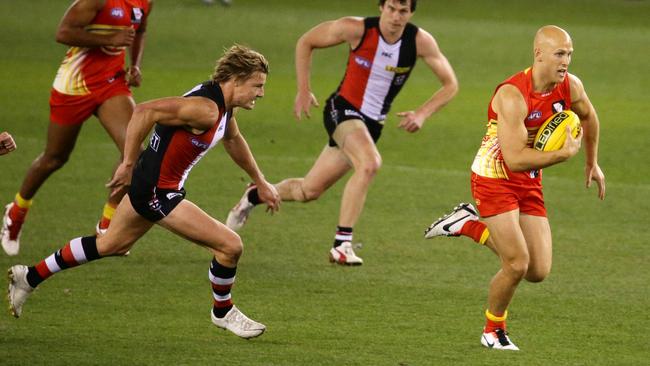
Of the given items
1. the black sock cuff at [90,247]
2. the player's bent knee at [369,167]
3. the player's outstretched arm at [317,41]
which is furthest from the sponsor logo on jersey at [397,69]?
the black sock cuff at [90,247]

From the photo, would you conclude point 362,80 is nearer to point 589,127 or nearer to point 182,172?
point 589,127

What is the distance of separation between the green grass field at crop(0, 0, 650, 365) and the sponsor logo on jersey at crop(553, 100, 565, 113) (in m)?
1.52

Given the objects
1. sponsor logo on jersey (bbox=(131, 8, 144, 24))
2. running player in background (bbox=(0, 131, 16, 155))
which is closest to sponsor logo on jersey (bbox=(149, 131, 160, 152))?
running player in background (bbox=(0, 131, 16, 155))

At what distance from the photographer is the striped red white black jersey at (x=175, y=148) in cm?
762

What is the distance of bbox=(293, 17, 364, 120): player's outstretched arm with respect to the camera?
10.7 metres

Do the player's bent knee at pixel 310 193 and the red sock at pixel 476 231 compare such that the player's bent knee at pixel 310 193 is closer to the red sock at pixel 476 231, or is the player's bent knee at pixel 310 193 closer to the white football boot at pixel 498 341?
the red sock at pixel 476 231

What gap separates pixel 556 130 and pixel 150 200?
257cm

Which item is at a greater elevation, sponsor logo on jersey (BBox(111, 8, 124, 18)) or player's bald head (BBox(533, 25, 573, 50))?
player's bald head (BBox(533, 25, 573, 50))

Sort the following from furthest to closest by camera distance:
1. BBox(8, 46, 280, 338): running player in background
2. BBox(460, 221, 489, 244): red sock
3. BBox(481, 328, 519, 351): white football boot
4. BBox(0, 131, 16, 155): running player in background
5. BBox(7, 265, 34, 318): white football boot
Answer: BBox(460, 221, 489, 244): red sock, BBox(7, 265, 34, 318): white football boot, BBox(481, 328, 519, 351): white football boot, BBox(0, 131, 16, 155): running player in background, BBox(8, 46, 280, 338): running player in background

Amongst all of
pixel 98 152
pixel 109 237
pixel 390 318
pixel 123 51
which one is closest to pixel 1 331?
pixel 109 237

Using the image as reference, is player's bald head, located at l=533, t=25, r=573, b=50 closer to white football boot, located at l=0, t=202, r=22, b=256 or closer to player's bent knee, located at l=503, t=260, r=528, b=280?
player's bent knee, located at l=503, t=260, r=528, b=280

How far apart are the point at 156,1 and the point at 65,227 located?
21751 millimetres

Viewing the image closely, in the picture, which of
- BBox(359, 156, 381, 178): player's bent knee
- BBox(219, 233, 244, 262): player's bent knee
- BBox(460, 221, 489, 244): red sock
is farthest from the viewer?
BBox(359, 156, 381, 178): player's bent knee

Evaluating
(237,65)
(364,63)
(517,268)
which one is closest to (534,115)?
(517,268)
